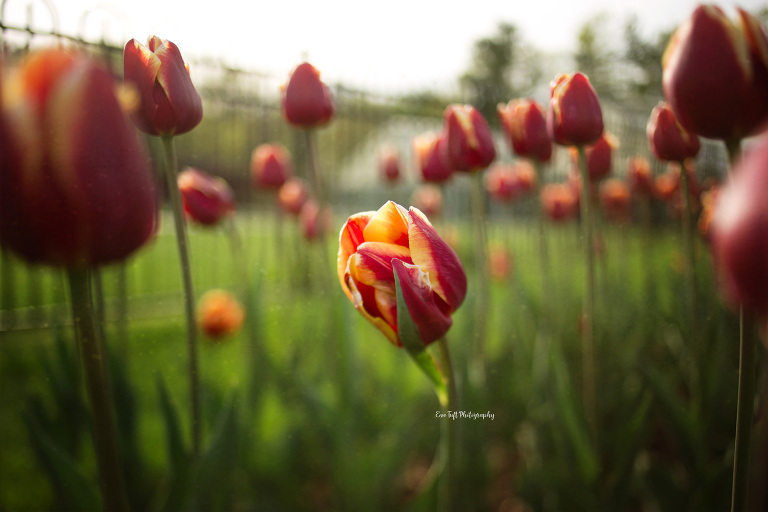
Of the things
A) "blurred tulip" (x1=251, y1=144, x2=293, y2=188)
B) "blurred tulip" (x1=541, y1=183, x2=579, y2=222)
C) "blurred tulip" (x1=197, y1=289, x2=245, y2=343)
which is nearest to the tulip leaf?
"blurred tulip" (x1=251, y1=144, x2=293, y2=188)

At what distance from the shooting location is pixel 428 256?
44 centimetres

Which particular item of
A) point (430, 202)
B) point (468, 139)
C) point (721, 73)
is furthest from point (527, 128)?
point (430, 202)

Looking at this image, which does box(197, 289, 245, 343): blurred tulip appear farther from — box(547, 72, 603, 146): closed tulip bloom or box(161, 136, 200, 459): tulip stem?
box(547, 72, 603, 146): closed tulip bloom

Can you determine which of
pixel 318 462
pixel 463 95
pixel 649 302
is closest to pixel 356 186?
pixel 463 95

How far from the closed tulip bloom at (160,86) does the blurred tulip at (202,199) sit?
55 centimetres

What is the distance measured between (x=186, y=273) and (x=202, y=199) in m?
0.54

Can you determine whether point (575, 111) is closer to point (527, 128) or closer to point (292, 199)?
point (527, 128)

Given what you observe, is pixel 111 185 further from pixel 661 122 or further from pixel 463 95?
pixel 463 95

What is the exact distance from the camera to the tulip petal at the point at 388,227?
0.44 metres

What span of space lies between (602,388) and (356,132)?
453 centimetres

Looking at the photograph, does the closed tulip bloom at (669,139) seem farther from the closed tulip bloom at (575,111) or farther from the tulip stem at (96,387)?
the tulip stem at (96,387)

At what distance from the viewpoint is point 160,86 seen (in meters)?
0.51

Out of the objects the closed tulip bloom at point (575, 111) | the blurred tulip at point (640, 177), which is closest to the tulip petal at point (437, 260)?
the closed tulip bloom at point (575, 111)

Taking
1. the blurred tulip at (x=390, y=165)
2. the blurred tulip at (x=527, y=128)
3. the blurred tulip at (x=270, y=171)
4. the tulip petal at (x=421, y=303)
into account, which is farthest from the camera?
the blurred tulip at (x=390, y=165)
